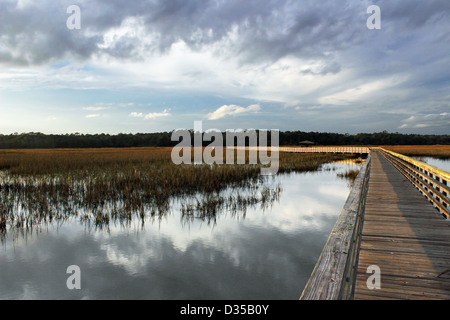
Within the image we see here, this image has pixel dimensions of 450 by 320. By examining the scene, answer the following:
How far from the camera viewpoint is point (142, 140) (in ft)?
277

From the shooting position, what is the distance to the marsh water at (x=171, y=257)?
4551mm

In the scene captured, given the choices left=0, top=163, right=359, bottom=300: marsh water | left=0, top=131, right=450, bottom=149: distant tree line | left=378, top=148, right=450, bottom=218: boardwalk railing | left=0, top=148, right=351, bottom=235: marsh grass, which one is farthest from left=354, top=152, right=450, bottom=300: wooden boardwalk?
left=0, top=131, right=450, bottom=149: distant tree line

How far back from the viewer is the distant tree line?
71.4 m

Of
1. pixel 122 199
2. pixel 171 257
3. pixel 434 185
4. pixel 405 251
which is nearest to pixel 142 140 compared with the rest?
pixel 122 199

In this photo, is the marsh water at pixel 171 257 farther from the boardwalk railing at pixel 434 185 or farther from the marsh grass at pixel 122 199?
the boardwalk railing at pixel 434 185

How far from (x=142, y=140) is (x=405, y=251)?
8569 cm

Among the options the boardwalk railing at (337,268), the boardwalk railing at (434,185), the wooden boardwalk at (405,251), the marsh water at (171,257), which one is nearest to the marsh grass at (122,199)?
the marsh water at (171,257)

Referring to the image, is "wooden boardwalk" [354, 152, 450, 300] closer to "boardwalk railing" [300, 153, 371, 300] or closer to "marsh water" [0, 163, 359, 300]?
"boardwalk railing" [300, 153, 371, 300]

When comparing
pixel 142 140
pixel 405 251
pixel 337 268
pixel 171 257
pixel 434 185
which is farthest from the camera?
pixel 142 140

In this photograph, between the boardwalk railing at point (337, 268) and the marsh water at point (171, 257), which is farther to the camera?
the marsh water at point (171, 257)

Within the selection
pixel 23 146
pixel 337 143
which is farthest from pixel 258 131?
pixel 23 146

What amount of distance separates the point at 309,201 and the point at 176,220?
6038 mm

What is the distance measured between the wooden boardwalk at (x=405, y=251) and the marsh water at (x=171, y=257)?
1.35 metres

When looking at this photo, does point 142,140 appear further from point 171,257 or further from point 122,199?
point 171,257
